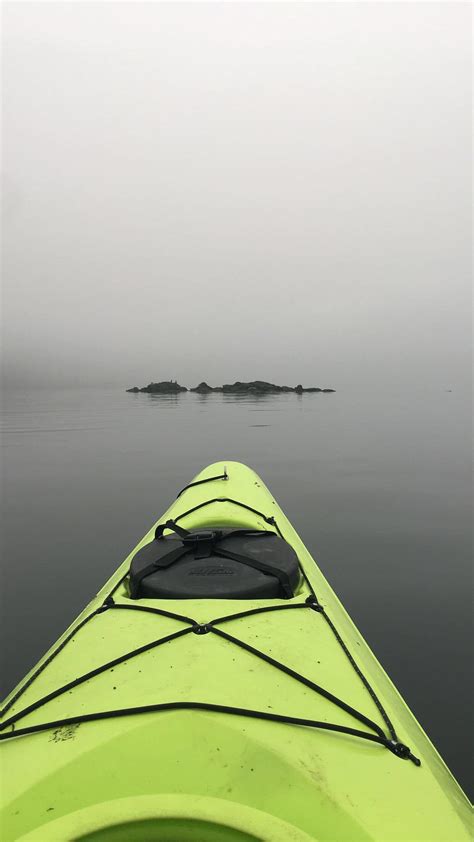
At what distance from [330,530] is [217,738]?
5.45 m

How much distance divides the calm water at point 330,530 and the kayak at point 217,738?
1.46m

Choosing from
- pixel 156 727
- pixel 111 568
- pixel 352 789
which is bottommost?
pixel 111 568

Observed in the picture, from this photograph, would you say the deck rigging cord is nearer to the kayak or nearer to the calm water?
the kayak

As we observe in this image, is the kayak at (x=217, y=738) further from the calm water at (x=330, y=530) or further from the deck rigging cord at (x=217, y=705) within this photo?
the calm water at (x=330, y=530)

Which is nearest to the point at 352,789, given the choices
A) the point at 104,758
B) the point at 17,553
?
the point at 104,758

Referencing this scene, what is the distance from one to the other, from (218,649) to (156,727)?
497mm

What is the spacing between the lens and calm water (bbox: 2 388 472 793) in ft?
11.3

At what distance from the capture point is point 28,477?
987cm

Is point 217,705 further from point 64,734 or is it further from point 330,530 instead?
point 330,530

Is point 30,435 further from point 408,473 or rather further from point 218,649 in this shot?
point 218,649

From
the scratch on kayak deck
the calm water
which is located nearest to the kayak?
the scratch on kayak deck

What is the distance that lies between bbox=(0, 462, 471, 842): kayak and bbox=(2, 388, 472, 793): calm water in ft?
4.78

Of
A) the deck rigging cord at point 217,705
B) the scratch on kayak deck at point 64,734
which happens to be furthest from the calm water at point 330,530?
the scratch on kayak deck at point 64,734

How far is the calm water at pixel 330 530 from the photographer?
344cm
